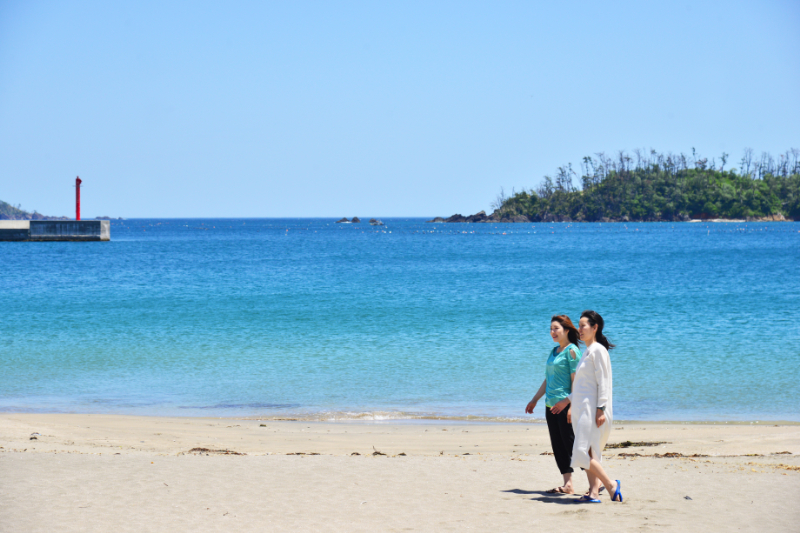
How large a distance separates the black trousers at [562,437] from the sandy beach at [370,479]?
1.20ft

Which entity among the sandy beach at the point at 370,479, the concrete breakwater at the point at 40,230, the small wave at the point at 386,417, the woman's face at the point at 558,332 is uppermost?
the concrete breakwater at the point at 40,230

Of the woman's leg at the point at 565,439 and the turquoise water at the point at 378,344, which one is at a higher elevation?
the woman's leg at the point at 565,439

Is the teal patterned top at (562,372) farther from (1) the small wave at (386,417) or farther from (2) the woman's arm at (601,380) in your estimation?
(1) the small wave at (386,417)

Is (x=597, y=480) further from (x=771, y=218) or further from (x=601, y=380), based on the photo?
(x=771, y=218)

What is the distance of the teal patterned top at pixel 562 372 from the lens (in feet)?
20.3

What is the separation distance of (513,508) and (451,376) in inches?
343

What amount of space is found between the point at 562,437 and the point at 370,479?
2.03 meters

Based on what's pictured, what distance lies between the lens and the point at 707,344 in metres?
18.3

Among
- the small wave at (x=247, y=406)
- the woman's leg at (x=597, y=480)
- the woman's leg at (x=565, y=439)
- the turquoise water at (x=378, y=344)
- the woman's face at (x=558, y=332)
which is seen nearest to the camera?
the woman's leg at (x=597, y=480)

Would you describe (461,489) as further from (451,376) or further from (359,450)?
(451,376)

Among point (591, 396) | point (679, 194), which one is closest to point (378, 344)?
point (591, 396)

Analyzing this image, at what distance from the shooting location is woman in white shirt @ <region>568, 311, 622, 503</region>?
5.73m

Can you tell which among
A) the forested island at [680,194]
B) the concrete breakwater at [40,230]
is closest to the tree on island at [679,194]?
the forested island at [680,194]

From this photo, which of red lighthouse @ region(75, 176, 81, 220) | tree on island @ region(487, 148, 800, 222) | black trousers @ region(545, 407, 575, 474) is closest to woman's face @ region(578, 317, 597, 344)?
black trousers @ region(545, 407, 575, 474)
